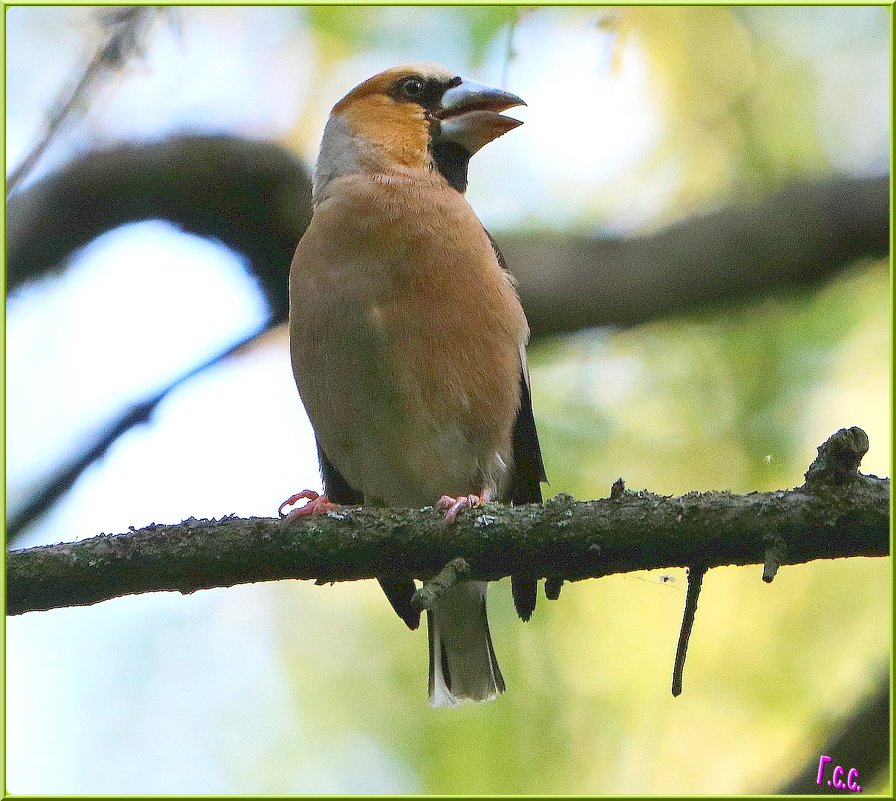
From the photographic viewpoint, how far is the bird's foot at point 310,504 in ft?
15.7

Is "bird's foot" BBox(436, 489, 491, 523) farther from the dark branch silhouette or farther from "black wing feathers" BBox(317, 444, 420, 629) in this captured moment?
the dark branch silhouette

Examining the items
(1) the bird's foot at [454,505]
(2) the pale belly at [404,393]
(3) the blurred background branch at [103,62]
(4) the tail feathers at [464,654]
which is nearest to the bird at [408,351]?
(2) the pale belly at [404,393]

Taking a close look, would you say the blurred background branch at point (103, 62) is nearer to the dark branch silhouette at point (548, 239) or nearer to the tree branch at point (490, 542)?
the dark branch silhouette at point (548, 239)

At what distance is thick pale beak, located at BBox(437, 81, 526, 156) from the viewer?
239 inches

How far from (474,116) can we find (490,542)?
2.96 m

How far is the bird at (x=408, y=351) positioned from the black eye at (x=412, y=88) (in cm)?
56

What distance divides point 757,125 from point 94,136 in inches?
172

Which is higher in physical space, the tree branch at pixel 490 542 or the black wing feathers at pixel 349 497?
the black wing feathers at pixel 349 497

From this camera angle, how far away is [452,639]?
611cm

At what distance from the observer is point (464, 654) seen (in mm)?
6105

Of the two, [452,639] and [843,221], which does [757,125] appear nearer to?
[843,221]

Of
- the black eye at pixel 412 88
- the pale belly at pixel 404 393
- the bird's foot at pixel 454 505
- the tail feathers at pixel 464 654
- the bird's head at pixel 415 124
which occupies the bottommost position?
the tail feathers at pixel 464 654

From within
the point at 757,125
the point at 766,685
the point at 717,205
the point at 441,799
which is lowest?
the point at 441,799

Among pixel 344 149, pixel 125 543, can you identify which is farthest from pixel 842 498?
pixel 344 149
